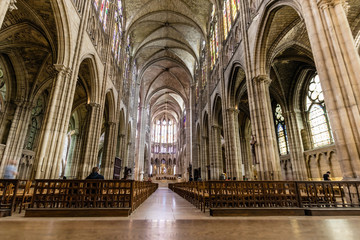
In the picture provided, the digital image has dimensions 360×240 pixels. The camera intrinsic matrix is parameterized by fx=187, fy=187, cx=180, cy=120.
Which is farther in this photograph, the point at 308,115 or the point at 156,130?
the point at 156,130

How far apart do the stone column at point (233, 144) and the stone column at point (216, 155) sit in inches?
148

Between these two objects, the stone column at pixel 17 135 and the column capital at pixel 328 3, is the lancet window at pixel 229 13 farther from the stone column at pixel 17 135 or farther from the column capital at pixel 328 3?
the stone column at pixel 17 135

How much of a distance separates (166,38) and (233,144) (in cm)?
1768

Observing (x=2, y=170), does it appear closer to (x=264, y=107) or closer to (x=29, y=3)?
(x=29, y=3)

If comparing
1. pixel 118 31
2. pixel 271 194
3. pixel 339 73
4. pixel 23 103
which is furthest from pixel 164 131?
pixel 339 73

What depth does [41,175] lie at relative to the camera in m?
6.48

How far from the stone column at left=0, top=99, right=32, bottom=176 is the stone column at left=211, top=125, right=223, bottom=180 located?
1431 cm

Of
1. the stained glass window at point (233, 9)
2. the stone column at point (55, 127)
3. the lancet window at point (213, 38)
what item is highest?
the lancet window at point (213, 38)

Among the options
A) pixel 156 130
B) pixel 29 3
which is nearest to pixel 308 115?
pixel 29 3

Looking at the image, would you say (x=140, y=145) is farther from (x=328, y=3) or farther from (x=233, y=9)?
(x=328, y=3)

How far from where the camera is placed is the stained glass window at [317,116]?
1301 cm

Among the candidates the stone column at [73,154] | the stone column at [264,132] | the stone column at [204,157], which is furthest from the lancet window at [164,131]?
the stone column at [264,132]

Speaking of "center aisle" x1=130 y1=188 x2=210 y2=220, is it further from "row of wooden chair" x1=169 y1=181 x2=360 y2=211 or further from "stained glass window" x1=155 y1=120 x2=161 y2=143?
"stained glass window" x1=155 y1=120 x2=161 y2=143

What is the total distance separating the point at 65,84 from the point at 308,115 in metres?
16.6
